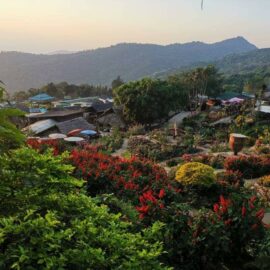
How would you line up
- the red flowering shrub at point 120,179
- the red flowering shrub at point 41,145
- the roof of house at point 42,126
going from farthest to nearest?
the roof of house at point 42,126
the red flowering shrub at point 41,145
the red flowering shrub at point 120,179

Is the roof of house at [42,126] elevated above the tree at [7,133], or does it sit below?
below

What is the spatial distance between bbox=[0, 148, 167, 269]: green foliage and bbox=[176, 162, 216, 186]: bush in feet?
25.1

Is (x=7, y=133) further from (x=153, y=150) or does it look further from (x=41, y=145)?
(x=153, y=150)

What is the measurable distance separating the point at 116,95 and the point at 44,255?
39.6m

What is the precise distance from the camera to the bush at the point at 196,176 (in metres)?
11.4

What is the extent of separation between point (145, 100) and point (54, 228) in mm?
36939

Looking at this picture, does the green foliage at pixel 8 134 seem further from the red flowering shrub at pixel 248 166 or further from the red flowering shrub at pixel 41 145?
the red flowering shrub at pixel 248 166

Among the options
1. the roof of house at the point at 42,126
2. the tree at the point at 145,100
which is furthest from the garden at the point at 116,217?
the tree at the point at 145,100

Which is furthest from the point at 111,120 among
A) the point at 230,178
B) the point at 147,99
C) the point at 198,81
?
the point at 230,178

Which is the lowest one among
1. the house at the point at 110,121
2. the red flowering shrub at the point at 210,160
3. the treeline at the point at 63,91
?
the treeline at the point at 63,91

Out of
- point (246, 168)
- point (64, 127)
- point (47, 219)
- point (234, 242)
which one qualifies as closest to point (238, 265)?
point (234, 242)

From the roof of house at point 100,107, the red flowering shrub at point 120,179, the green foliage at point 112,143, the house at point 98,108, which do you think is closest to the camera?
the red flowering shrub at point 120,179

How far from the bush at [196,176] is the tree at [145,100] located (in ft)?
92.2

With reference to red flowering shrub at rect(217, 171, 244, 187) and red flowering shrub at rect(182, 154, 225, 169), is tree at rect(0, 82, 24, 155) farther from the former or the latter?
red flowering shrub at rect(182, 154, 225, 169)
